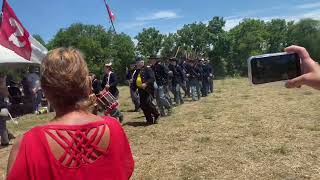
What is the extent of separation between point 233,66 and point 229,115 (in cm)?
5252

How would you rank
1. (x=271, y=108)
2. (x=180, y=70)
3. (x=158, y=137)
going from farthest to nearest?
(x=180, y=70) < (x=271, y=108) < (x=158, y=137)

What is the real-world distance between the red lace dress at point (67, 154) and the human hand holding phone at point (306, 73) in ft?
3.19

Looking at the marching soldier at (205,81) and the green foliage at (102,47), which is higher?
the green foliage at (102,47)

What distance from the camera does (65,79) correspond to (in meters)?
2.53

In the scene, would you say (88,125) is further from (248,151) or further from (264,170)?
(248,151)

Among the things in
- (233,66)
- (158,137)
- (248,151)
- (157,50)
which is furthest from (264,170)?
(157,50)

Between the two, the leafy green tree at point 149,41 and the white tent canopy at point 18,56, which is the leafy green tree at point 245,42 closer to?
the leafy green tree at point 149,41

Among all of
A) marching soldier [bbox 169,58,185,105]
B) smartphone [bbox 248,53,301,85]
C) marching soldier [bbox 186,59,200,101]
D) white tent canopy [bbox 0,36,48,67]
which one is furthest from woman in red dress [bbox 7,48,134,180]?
marching soldier [bbox 186,59,200,101]

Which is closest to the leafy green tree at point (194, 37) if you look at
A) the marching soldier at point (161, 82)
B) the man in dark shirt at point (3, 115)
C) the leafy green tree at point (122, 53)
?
the leafy green tree at point (122, 53)

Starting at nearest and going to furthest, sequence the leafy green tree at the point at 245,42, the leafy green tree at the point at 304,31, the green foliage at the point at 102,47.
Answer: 1. the green foliage at the point at 102,47
2. the leafy green tree at the point at 245,42
3. the leafy green tree at the point at 304,31

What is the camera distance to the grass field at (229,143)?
7.79m

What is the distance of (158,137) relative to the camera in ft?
36.7

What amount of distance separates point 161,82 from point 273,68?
505 inches

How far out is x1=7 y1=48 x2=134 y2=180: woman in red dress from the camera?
2.44 m
